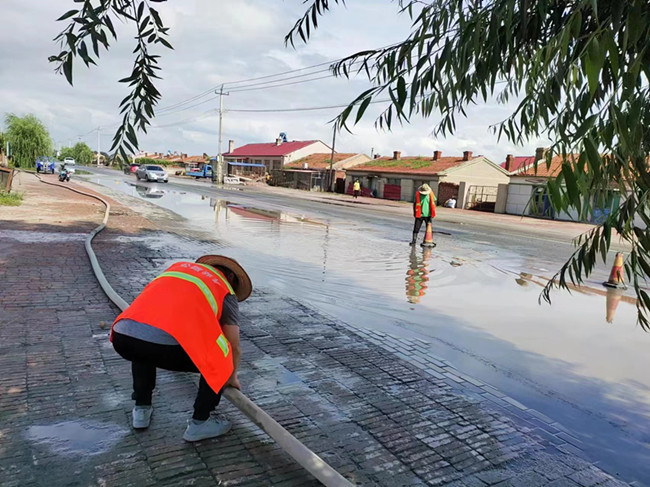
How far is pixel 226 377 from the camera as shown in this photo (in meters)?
2.85

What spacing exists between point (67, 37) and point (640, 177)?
7.65 feet

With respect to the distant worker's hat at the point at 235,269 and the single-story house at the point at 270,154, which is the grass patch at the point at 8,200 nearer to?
the distant worker's hat at the point at 235,269

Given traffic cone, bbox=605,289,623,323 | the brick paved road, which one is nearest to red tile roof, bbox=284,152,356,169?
traffic cone, bbox=605,289,623,323

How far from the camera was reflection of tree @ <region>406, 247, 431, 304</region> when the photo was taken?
7516 millimetres

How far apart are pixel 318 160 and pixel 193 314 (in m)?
59.5

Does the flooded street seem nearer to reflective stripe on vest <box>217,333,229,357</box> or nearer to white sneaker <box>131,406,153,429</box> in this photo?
reflective stripe on vest <box>217,333,229,357</box>

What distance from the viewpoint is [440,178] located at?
37.8 meters

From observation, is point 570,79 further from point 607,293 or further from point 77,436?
point 607,293

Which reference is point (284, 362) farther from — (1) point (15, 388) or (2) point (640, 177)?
(2) point (640, 177)

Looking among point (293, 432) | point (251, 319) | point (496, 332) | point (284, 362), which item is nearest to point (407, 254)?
point (496, 332)

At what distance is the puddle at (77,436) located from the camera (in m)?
2.82

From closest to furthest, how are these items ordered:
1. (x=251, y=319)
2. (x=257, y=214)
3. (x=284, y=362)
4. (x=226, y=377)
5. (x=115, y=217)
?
(x=226, y=377) → (x=284, y=362) → (x=251, y=319) → (x=115, y=217) → (x=257, y=214)

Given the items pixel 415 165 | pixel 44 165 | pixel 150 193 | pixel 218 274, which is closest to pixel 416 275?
pixel 218 274

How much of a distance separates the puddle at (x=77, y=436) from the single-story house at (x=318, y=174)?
44.7 meters
